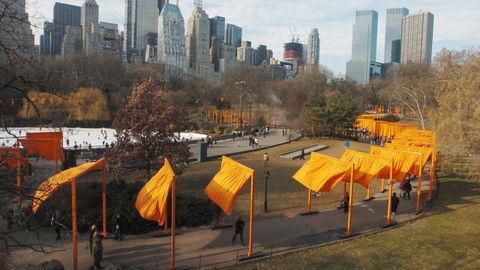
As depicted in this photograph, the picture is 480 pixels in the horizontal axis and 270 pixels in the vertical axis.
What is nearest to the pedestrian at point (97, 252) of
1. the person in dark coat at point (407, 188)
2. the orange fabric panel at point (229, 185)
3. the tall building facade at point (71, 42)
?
the orange fabric panel at point (229, 185)

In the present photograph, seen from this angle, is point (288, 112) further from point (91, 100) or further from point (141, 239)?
point (141, 239)

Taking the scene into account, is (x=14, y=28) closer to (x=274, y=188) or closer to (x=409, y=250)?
(x=409, y=250)

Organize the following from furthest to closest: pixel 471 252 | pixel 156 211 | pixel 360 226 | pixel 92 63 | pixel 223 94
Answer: pixel 223 94 < pixel 92 63 < pixel 360 226 < pixel 471 252 < pixel 156 211

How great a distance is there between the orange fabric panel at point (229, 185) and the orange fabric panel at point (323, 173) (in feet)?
11.7

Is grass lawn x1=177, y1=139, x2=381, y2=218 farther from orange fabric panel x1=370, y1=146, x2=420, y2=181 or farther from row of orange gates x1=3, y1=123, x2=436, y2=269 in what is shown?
orange fabric panel x1=370, y1=146, x2=420, y2=181

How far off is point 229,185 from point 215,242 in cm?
221

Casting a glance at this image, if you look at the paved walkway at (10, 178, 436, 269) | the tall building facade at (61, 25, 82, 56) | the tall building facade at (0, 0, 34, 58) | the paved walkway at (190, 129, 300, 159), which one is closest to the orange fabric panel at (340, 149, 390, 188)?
the paved walkway at (10, 178, 436, 269)

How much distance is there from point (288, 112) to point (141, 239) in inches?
2235

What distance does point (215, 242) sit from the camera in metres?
13.6

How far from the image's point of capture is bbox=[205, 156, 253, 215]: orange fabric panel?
12.6 m

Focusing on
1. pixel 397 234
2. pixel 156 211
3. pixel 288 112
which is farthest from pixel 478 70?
pixel 288 112

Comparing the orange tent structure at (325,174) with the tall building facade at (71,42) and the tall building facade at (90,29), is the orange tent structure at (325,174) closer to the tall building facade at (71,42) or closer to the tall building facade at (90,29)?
the tall building facade at (71,42)

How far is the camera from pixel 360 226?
16.1 meters

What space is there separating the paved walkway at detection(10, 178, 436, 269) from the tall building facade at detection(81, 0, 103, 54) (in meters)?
93.7
